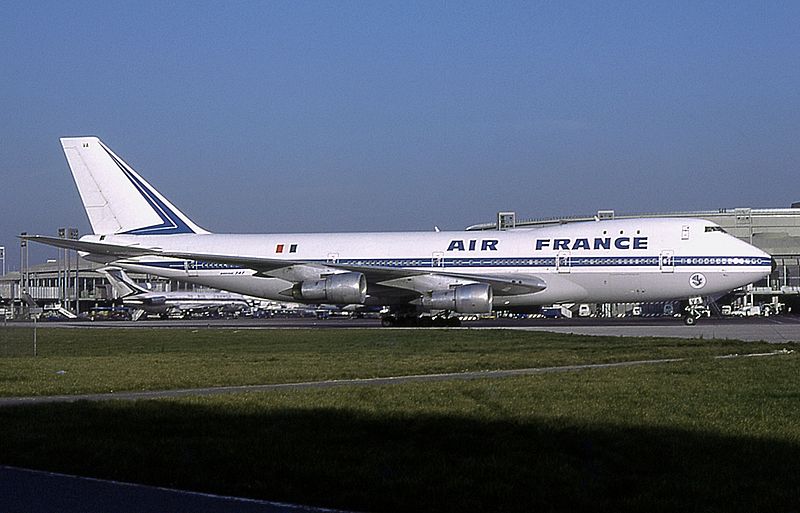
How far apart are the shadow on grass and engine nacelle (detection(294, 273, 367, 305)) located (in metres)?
28.6

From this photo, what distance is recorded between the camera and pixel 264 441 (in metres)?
10.8

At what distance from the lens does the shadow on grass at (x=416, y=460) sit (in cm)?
806

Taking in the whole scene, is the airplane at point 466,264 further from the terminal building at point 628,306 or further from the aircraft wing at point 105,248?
the terminal building at point 628,306

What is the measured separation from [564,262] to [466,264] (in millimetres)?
4025

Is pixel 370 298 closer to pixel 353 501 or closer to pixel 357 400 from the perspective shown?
pixel 357 400

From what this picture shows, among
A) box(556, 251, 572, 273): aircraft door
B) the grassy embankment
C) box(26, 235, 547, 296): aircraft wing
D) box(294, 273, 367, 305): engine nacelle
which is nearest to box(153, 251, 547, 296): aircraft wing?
box(26, 235, 547, 296): aircraft wing

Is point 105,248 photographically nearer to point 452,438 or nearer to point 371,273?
point 371,273

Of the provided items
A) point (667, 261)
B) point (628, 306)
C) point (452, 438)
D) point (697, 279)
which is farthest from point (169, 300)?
point (452, 438)

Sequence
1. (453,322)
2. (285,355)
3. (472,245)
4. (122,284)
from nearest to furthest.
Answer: (285,355) → (472,245) → (453,322) → (122,284)

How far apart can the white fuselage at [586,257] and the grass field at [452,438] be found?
21.8 m

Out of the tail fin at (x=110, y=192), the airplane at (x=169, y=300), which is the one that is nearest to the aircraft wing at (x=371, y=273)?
the tail fin at (x=110, y=192)

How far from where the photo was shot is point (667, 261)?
41469 millimetres

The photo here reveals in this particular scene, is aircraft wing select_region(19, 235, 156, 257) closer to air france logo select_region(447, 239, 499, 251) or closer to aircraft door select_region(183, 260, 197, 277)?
aircraft door select_region(183, 260, 197, 277)

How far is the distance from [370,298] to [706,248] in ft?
45.4
